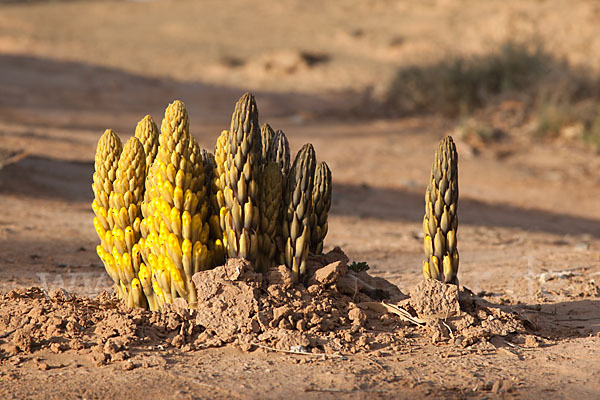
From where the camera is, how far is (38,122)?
468 inches

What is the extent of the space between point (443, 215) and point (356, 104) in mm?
10933

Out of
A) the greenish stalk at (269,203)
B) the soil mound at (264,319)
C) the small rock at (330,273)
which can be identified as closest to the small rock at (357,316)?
the soil mound at (264,319)

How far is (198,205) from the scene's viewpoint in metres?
3.74

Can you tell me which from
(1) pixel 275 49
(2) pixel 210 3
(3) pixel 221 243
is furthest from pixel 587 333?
(2) pixel 210 3

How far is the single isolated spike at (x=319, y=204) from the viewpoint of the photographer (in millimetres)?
3707

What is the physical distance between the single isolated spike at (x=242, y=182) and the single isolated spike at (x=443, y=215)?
873mm

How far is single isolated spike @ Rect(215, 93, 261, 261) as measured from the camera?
3.60 metres

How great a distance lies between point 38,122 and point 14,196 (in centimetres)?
485

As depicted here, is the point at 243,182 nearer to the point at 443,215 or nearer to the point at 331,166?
the point at 443,215

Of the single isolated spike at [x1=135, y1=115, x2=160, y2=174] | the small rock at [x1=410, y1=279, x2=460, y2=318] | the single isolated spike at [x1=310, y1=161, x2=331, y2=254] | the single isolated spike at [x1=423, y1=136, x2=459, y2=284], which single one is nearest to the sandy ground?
the small rock at [x1=410, y1=279, x2=460, y2=318]

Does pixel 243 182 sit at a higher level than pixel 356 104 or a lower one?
lower

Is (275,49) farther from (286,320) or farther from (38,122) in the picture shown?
(286,320)

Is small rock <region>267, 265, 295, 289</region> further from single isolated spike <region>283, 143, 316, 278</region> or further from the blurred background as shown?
the blurred background

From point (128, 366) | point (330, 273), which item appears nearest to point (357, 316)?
point (330, 273)
